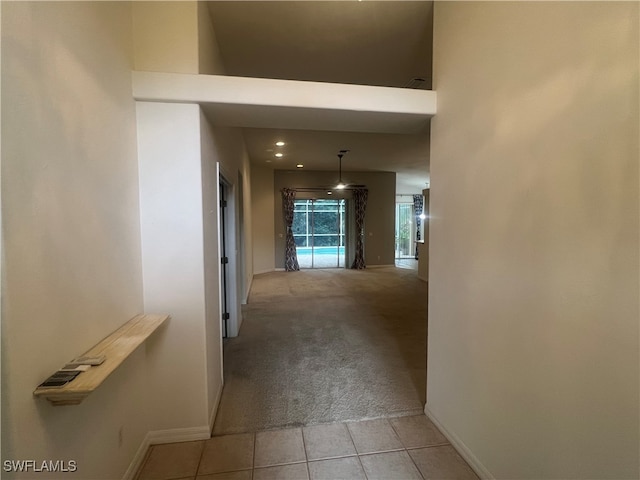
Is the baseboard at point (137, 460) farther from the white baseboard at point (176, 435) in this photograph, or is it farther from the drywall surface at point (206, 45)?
the drywall surface at point (206, 45)

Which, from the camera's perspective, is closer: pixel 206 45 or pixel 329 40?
pixel 206 45

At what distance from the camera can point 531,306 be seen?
1387mm

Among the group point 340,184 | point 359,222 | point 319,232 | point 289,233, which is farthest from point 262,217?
point 359,222

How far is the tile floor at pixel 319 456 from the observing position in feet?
5.91

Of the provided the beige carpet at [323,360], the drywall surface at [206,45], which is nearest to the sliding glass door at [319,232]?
the beige carpet at [323,360]

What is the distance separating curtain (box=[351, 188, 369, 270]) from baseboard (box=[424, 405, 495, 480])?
23.6ft

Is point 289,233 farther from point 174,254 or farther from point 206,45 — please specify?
point 174,254

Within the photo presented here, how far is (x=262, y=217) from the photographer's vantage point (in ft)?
28.4

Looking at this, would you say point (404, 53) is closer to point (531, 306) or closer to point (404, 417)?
point (531, 306)

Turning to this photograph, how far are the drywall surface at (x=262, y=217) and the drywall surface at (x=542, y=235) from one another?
22.8 feet

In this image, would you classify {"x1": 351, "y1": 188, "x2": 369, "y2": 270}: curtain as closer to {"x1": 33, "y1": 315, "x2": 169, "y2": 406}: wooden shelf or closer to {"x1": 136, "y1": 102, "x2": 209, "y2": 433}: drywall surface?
{"x1": 136, "y1": 102, "x2": 209, "y2": 433}: drywall surface

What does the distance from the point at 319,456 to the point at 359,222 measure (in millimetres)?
7758

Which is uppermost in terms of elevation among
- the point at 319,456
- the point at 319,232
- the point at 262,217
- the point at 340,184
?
the point at 340,184

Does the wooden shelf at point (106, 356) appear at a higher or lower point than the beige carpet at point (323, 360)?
higher
